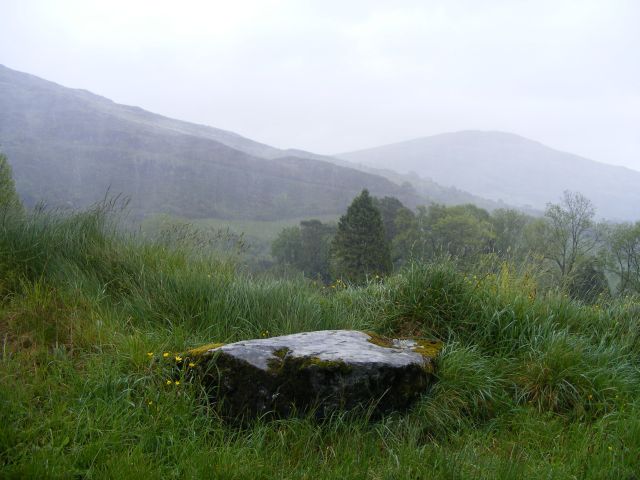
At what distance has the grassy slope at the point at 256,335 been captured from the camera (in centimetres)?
293

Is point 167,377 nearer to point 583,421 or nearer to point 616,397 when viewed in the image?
point 583,421

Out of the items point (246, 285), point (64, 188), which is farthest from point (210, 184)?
point (246, 285)

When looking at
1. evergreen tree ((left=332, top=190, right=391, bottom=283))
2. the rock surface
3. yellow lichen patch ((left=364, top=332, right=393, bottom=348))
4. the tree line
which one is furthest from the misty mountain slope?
the rock surface

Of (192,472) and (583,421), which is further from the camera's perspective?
(583,421)

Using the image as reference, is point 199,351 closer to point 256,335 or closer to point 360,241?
point 256,335

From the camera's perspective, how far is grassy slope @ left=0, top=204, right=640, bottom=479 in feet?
9.61

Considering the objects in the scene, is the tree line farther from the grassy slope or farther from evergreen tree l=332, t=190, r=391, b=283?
the grassy slope

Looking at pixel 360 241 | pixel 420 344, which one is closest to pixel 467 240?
pixel 360 241

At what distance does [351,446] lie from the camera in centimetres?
328

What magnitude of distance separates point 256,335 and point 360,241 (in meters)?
25.0

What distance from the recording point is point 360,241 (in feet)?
97.2

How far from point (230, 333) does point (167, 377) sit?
1120 millimetres

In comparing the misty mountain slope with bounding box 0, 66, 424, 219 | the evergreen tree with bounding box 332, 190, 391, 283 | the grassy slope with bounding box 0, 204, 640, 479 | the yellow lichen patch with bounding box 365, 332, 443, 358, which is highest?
the yellow lichen patch with bounding box 365, 332, 443, 358

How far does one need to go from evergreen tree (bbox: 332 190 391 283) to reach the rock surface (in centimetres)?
2442
